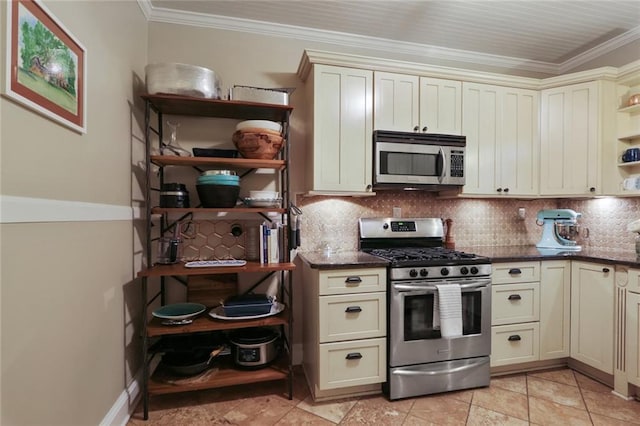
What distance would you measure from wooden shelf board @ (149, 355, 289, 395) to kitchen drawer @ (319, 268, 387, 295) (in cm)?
69

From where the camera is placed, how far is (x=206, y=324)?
6.44ft

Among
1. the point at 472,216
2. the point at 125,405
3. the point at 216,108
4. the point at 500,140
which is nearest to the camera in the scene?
the point at 125,405

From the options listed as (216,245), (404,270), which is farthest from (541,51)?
(216,245)

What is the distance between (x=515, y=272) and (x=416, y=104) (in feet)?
4.96

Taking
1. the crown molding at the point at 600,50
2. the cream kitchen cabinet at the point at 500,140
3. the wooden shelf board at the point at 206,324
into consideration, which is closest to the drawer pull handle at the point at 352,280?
the wooden shelf board at the point at 206,324

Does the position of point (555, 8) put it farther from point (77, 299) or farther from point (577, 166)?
point (77, 299)

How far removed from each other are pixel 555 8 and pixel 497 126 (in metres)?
0.90

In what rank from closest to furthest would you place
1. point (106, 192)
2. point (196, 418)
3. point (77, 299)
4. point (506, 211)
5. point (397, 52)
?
point (77, 299) → point (106, 192) → point (196, 418) → point (397, 52) → point (506, 211)

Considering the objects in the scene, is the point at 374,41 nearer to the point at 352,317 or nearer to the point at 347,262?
the point at 347,262

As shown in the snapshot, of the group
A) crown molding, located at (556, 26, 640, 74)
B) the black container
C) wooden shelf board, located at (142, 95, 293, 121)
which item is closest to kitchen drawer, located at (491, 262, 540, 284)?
wooden shelf board, located at (142, 95, 293, 121)

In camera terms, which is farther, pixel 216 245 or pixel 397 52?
pixel 397 52

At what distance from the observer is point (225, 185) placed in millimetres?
2070

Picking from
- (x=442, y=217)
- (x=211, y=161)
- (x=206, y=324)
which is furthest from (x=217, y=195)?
(x=442, y=217)

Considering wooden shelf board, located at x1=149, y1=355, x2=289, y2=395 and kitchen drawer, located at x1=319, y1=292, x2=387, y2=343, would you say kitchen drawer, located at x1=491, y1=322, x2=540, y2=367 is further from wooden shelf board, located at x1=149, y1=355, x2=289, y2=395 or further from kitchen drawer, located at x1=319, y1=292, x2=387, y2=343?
wooden shelf board, located at x1=149, y1=355, x2=289, y2=395
